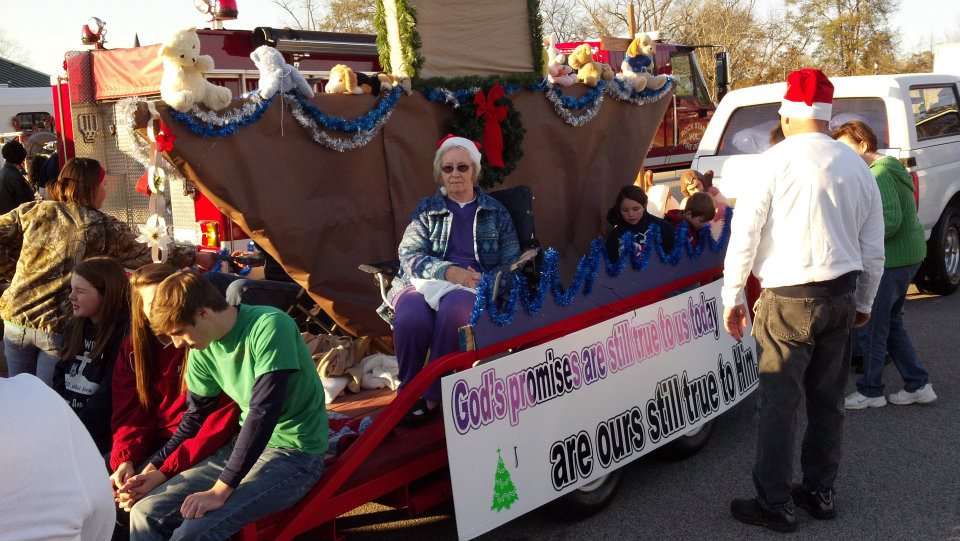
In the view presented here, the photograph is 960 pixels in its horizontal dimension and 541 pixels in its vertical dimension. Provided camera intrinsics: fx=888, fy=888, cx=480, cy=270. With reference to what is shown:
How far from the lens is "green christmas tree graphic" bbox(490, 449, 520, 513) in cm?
360

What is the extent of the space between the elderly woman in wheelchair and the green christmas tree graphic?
2.76 feet

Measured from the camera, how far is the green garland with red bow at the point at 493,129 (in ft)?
18.8

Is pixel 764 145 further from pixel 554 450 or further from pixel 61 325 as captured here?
pixel 61 325

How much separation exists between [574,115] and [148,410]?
3.93 m

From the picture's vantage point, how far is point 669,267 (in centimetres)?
500

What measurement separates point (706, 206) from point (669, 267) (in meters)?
1.05

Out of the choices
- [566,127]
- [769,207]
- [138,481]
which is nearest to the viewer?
[138,481]

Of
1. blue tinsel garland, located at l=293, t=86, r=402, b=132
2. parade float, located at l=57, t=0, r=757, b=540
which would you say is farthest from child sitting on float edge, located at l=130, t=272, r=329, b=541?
blue tinsel garland, located at l=293, t=86, r=402, b=132

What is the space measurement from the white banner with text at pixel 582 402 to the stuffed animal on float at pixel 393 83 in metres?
2.07

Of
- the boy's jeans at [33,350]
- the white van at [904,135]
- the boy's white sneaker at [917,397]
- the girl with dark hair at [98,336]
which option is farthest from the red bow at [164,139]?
the white van at [904,135]

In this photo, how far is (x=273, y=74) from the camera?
4840mm

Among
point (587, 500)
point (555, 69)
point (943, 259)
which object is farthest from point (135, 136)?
point (943, 259)

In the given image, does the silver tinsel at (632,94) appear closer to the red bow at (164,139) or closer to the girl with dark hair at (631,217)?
the girl with dark hair at (631,217)

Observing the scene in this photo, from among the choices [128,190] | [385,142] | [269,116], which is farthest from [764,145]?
[128,190]
